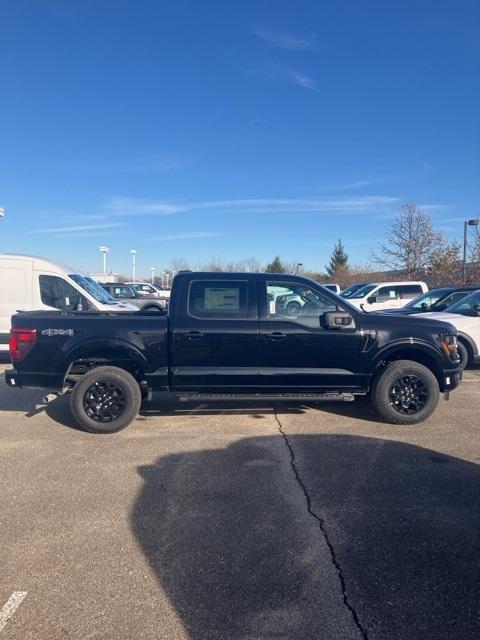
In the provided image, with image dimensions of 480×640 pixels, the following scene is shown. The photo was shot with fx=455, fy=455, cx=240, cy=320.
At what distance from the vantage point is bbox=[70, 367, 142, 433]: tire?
545cm

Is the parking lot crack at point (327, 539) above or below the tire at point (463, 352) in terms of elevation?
below

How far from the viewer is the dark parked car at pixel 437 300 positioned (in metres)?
11.1

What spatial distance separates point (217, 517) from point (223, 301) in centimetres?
283

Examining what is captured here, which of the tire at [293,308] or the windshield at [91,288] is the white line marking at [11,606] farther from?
the windshield at [91,288]

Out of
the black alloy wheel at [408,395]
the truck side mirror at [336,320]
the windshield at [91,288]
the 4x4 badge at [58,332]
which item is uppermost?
the windshield at [91,288]

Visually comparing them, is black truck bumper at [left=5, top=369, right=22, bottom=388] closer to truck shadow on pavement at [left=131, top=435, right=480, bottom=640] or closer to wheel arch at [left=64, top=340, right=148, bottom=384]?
wheel arch at [left=64, top=340, right=148, bottom=384]

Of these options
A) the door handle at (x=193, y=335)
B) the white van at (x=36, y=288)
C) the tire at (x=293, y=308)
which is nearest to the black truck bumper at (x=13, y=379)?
the door handle at (x=193, y=335)

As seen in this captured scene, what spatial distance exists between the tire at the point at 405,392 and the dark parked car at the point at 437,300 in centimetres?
515

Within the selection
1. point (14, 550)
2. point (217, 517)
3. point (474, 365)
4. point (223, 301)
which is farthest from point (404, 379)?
point (474, 365)

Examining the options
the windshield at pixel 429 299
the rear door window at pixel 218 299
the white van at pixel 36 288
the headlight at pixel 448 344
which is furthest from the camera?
the windshield at pixel 429 299

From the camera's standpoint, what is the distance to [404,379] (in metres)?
5.78

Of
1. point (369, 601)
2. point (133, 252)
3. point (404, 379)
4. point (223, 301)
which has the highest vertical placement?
point (133, 252)

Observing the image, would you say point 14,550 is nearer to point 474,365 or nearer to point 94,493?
point 94,493

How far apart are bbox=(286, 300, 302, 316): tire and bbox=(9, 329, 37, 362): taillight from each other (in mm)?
3077
